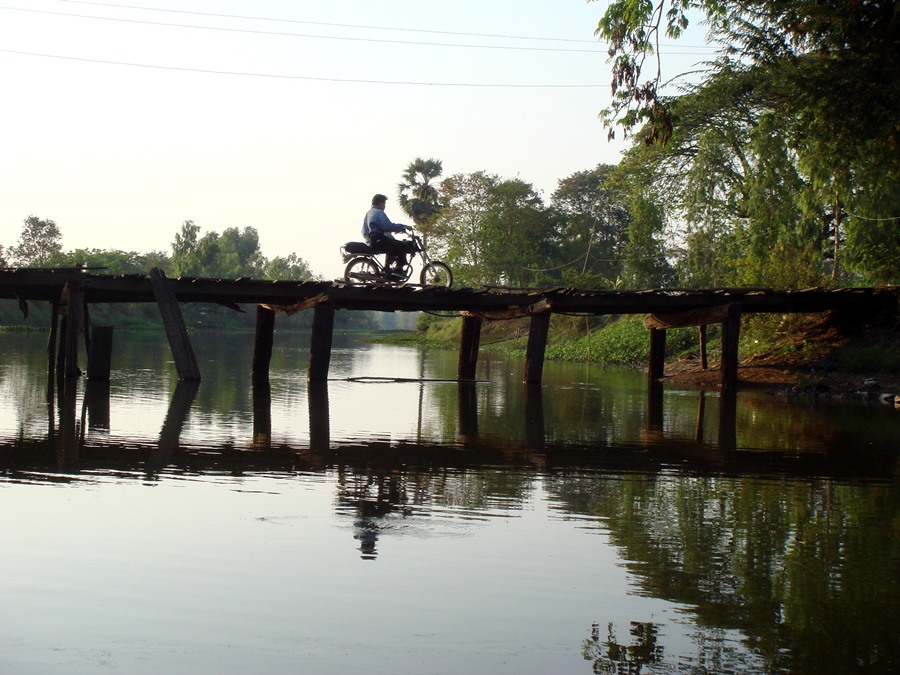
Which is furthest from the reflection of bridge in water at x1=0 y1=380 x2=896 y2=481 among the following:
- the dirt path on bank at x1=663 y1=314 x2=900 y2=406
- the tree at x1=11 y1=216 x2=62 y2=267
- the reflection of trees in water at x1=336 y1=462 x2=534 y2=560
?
the tree at x1=11 y1=216 x2=62 y2=267

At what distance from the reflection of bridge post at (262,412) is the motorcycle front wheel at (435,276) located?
14.3 feet

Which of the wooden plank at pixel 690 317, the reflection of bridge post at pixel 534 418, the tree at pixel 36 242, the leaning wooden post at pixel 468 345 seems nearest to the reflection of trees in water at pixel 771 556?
the reflection of bridge post at pixel 534 418

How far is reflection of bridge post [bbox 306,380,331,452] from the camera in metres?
12.9

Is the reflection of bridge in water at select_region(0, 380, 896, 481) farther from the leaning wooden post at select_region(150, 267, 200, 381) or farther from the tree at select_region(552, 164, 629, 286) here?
the tree at select_region(552, 164, 629, 286)

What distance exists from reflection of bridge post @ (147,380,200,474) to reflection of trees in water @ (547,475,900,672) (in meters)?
4.30

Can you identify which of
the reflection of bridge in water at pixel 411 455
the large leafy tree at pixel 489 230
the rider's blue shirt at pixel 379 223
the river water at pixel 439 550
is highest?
the large leafy tree at pixel 489 230

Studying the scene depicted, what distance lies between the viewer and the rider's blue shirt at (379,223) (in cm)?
2103

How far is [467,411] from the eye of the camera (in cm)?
1852

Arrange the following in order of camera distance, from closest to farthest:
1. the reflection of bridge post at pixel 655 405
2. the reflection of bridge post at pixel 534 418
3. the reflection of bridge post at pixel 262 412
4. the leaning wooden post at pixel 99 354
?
the reflection of bridge post at pixel 262 412 < the reflection of bridge post at pixel 534 418 < the reflection of bridge post at pixel 655 405 < the leaning wooden post at pixel 99 354

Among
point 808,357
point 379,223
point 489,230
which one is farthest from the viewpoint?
point 489,230

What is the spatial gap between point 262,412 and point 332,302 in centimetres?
637

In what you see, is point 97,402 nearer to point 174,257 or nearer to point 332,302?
point 332,302

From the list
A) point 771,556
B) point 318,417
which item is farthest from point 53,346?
point 771,556

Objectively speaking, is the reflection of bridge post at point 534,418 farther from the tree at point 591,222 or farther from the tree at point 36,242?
the tree at point 36,242
